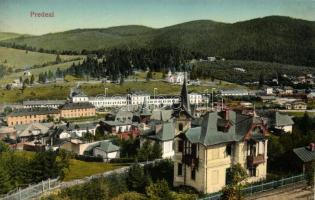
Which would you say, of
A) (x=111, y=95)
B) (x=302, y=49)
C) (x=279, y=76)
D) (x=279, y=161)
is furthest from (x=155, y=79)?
(x=279, y=161)

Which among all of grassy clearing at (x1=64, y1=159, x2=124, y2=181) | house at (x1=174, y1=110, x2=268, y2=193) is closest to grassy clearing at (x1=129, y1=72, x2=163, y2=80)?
grassy clearing at (x1=64, y1=159, x2=124, y2=181)

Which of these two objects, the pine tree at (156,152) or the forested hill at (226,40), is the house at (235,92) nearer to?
the forested hill at (226,40)

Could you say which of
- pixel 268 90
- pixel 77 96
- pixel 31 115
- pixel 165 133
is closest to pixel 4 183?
pixel 165 133

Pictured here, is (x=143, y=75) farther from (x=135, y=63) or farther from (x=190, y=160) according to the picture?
(x=190, y=160)

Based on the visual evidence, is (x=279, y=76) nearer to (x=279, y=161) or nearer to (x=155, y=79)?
(x=155, y=79)

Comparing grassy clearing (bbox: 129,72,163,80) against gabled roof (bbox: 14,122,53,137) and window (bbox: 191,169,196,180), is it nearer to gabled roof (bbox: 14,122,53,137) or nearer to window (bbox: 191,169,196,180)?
gabled roof (bbox: 14,122,53,137)

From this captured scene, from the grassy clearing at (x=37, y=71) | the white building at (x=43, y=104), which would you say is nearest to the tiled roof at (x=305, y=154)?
the white building at (x=43, y=104)
